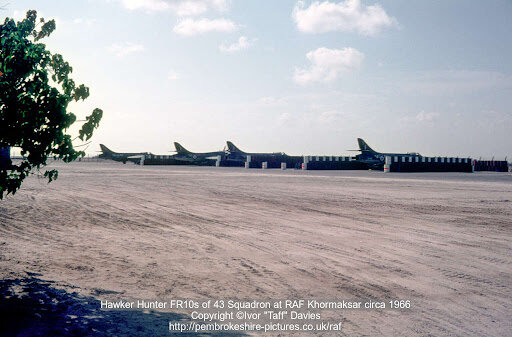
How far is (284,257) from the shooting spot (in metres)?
5.46

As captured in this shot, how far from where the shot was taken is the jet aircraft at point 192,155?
2365 inches

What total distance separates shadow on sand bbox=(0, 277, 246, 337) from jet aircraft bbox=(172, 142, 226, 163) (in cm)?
5621

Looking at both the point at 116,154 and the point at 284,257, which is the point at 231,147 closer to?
the point at 116,154

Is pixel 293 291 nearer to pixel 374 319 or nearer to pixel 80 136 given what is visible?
pixel 374 319

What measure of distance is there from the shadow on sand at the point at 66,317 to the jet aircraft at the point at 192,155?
56207 mm

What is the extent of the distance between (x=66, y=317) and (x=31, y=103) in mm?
2052

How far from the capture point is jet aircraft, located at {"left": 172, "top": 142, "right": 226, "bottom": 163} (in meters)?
60.1

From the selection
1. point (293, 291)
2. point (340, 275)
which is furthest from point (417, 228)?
point (293, 291)

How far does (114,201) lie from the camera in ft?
37.6

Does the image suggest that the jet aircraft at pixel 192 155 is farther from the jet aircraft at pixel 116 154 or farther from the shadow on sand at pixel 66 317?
the shadow on sand at pixel 66 317

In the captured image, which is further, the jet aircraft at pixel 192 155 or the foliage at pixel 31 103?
the jet aircraft at pixel 192 155

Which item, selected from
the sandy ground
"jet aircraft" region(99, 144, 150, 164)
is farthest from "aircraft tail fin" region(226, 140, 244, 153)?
the sandy ground

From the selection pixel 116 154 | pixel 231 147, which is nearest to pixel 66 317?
pixel 231 147

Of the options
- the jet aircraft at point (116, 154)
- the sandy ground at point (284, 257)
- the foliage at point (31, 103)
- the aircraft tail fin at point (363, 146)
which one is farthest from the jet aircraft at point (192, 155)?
the foliage at point (31, 103)
